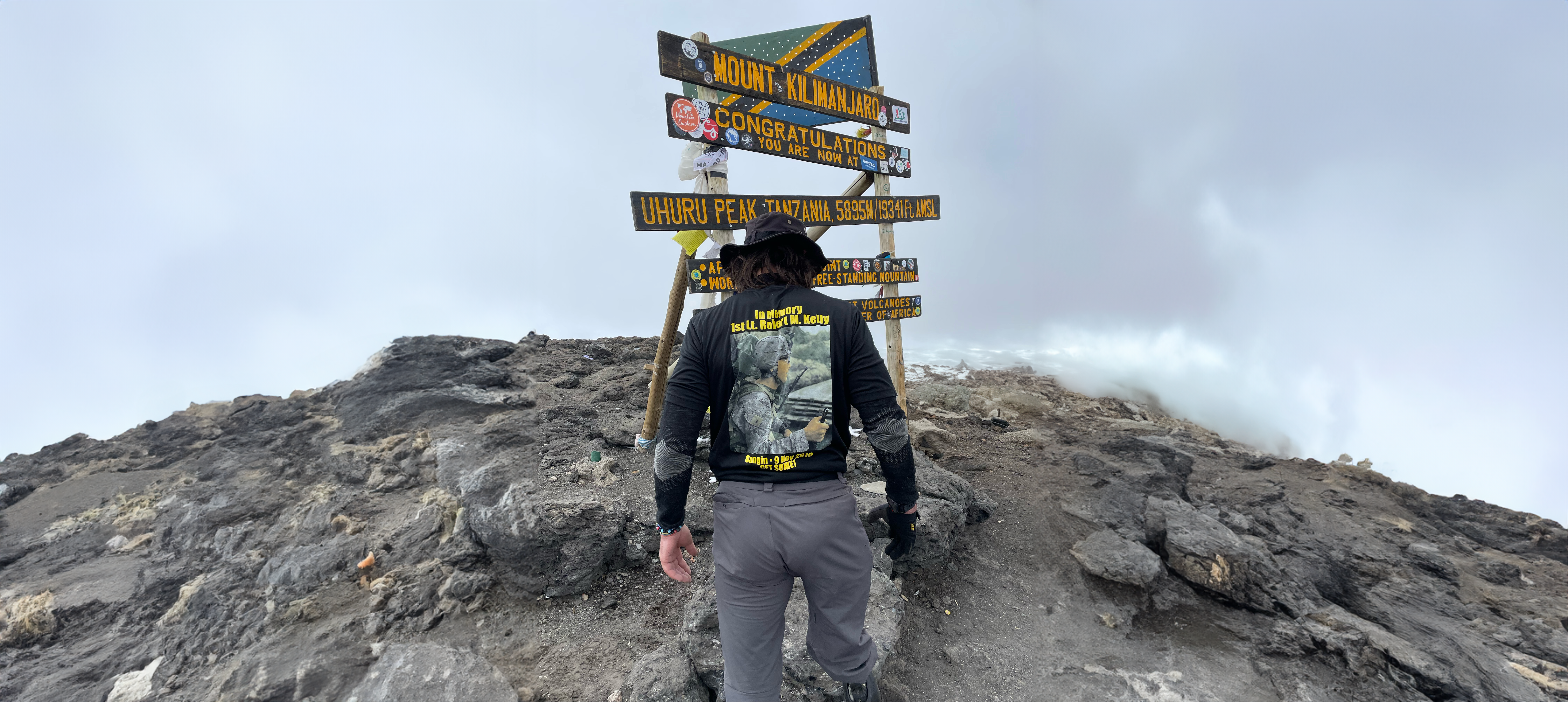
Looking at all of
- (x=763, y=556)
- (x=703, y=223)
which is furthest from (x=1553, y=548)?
(x=703, y=223)

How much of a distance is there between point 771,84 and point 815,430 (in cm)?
429

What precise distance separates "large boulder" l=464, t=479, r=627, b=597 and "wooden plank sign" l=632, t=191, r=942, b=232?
98.5 inches

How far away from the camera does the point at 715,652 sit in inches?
130

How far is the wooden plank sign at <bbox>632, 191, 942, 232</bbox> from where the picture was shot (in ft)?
15.6

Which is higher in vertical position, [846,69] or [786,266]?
[846,69]

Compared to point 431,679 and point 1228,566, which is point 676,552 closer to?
point 431,679

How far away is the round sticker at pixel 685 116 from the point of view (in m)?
4.76

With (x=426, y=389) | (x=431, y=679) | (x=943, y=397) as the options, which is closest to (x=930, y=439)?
(x=943, y=397)

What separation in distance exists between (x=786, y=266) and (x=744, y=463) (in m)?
0.95

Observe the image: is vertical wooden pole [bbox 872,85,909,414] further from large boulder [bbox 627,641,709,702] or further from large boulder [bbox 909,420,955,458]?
large boulder [bbox 627,641,709,702]

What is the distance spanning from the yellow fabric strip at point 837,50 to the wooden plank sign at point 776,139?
98 cm

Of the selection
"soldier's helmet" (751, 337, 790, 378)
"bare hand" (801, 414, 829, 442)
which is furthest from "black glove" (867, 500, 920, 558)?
"soldier's helmet" (751, 337, 790, 378)

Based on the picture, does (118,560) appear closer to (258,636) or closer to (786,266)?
(258,636)

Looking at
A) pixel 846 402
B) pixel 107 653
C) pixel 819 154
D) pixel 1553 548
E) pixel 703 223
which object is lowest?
pixel 1553 548
